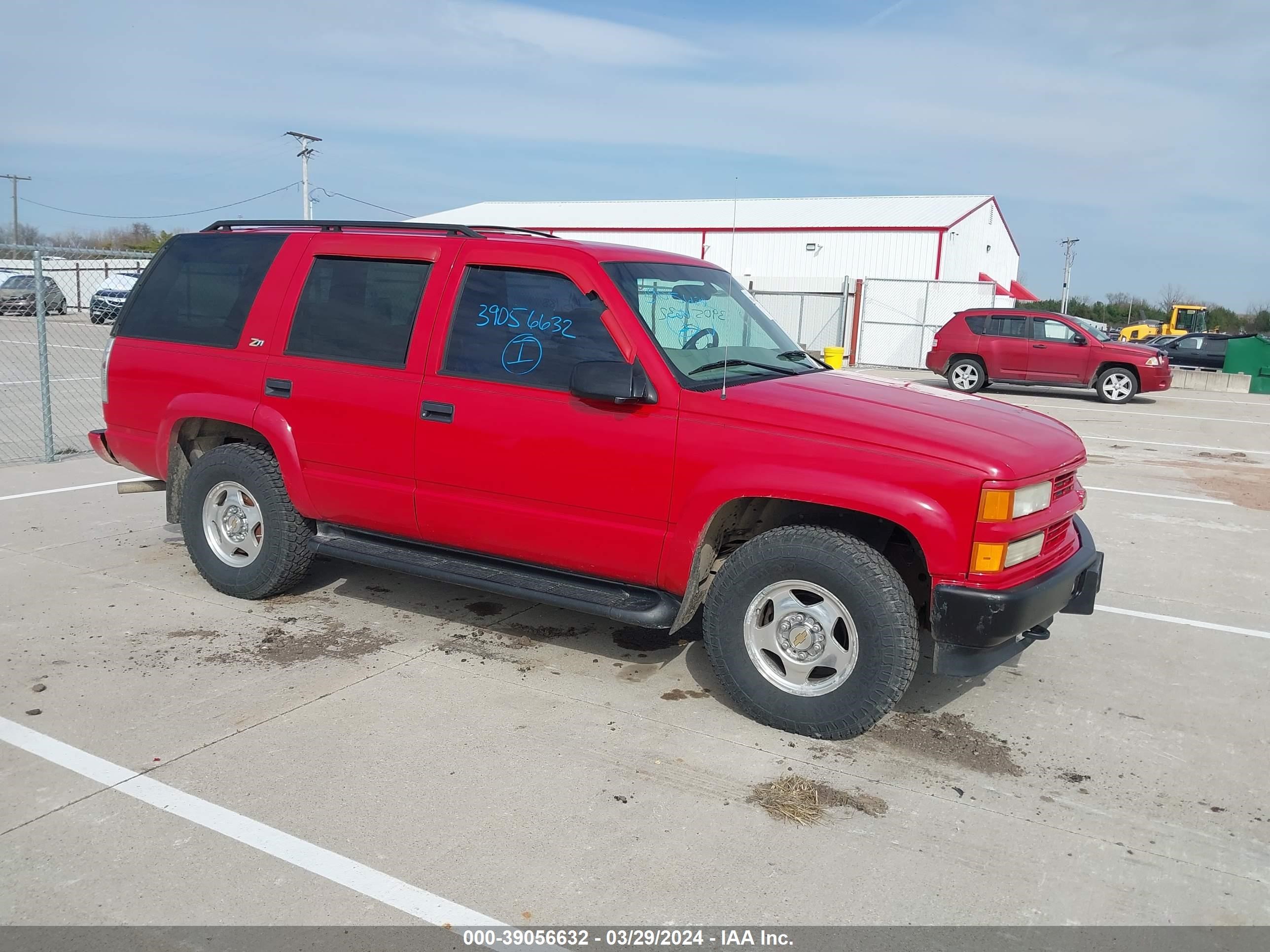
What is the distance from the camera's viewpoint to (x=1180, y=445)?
1354cm

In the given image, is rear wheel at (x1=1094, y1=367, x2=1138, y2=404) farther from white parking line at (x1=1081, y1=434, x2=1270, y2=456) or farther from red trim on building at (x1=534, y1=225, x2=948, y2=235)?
red trim on building at (x1=534, y1=225, x2=948, y2=235)

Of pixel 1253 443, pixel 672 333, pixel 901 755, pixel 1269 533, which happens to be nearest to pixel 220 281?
pixel 672 333

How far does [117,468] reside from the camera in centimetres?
927

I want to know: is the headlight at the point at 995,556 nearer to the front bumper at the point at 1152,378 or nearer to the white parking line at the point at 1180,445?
the white parking line at the point at 1180,445

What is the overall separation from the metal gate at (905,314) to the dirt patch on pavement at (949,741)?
24.8 meters

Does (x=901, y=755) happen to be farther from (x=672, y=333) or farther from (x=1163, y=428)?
(x=1163, y=428)

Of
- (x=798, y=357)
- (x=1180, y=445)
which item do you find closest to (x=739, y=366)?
(x=798, y=357)

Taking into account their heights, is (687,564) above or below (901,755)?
above

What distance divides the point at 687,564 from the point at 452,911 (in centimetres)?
176

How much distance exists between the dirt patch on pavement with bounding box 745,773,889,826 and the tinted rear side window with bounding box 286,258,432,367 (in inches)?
103

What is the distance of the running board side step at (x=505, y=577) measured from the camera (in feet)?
14.3

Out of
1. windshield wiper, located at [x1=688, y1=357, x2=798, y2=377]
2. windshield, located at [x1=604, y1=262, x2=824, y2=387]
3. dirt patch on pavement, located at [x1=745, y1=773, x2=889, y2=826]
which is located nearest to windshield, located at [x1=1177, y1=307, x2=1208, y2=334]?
windshield, located at [x1=604, y1=262, x2=824, y2=387]

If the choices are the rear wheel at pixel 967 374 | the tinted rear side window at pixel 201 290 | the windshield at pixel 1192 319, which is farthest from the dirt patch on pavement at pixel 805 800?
the windshield at pixel 1192 319

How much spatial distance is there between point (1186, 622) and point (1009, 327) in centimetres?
1575
